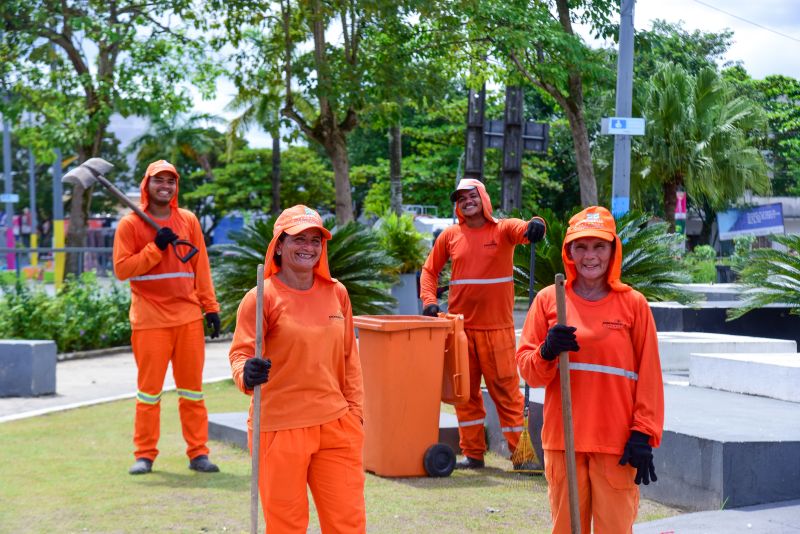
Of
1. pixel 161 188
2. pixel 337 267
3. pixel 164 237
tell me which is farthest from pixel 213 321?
pixel 337 267

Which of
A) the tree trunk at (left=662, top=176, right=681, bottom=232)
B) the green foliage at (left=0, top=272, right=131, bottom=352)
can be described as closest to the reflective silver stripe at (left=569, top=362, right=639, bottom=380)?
the green foliage at (left=0, top=272, right=131, bottom=352)

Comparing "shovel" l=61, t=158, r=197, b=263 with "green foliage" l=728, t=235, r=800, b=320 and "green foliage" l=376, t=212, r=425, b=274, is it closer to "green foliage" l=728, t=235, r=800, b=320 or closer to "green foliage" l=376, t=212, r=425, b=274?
"green foliage" l=728, t=235, r=800, b=320

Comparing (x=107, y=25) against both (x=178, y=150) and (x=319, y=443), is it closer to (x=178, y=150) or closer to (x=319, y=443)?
(x=319, y=443)

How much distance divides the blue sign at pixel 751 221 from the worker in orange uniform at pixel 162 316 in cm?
4292

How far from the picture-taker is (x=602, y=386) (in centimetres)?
435

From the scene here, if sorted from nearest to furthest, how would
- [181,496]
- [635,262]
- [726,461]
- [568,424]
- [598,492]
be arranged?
[568,424], [598,492], [726,461], [181,496], [635,262]

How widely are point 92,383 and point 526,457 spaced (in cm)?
722

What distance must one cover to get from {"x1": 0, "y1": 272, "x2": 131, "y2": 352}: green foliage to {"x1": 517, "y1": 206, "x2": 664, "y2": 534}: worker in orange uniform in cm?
1247

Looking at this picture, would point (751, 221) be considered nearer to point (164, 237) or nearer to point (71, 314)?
point (71, 314)

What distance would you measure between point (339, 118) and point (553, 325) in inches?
613

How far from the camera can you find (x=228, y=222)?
56656 millimetres

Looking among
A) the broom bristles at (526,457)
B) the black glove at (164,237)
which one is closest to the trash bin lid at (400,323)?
the broom bristles at (526,457)

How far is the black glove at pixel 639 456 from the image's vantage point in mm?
4172

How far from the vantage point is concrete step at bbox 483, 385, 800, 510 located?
19.9 ft
